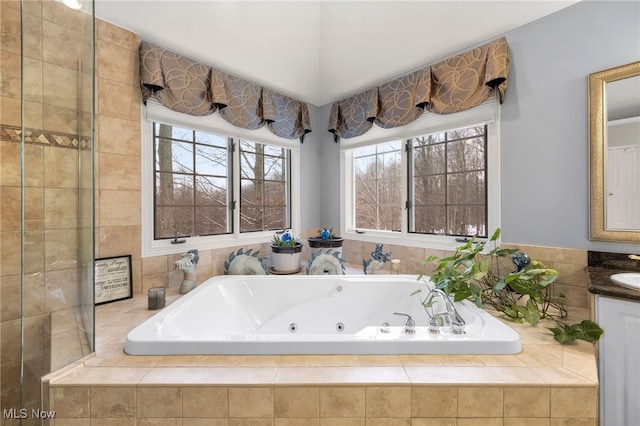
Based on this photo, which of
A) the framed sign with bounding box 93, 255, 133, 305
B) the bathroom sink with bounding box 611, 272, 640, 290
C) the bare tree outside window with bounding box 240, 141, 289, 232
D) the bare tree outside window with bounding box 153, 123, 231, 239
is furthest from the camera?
the bare tree outside window with bounding box 240, 141, 289, 232

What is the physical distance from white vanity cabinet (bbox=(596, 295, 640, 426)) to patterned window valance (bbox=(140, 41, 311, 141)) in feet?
8.02

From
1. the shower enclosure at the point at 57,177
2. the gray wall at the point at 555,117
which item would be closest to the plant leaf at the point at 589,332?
the gray wall at the point at 555,117

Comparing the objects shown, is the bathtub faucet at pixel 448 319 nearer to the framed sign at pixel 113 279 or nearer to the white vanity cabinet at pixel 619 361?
the white vanity cabinet at pixel 619 361

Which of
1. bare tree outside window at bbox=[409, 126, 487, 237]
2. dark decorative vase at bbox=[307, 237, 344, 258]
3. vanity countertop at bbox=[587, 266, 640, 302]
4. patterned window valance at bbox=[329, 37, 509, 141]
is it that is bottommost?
vanity countertop at bbox=[587, 266, 640, 302]

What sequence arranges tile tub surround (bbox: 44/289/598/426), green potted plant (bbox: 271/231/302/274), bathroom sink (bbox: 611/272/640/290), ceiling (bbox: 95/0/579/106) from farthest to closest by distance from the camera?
1. green potted plant (bbox: 271/231/302/274)
2. ceiling (bbox: 95/0/579/106)
3. bathroom sink (bbox: 611/272/640/290)
4. tile tub surround (bbox: 44/289/598/426)

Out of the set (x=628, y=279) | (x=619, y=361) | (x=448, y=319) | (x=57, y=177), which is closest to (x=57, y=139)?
(x=57, y=177)

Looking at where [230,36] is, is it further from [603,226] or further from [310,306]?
[603,226]

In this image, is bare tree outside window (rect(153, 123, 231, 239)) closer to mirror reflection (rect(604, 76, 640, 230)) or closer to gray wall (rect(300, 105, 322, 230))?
gray wall (rect(300, 105, 322, 230))

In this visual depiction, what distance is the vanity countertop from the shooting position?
1041 mm

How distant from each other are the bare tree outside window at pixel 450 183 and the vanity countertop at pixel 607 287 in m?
0.64

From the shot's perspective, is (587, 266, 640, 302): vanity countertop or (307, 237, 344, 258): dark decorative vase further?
(307, 237, 344, 258): dark decorative vase

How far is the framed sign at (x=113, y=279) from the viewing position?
1615mm

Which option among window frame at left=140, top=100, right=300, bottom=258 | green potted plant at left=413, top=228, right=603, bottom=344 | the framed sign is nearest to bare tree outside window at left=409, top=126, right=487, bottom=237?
green potted plant at left=413, top=228, right=603, bottom=344

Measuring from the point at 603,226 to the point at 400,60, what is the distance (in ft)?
5.65
